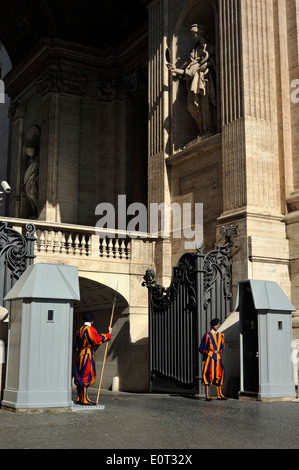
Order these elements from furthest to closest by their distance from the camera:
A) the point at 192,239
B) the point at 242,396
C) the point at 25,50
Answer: the point at 25,50
the point at 192,239
the point at 242,396

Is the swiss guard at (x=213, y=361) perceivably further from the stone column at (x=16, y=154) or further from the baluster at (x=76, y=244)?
the stone column at (x=16, y=154)

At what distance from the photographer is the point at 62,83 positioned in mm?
27766

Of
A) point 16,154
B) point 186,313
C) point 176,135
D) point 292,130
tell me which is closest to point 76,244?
point 186,313

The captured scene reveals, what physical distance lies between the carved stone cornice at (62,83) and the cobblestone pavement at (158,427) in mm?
18488

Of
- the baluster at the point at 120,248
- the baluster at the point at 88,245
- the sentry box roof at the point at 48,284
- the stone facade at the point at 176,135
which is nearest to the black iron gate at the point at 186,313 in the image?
the stone facade at the point at 176,135

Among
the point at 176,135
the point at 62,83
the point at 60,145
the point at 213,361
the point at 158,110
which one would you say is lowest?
the point at 213,361

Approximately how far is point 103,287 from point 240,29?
27.5 ft

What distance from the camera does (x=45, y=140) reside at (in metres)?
27.8

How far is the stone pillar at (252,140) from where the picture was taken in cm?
1706

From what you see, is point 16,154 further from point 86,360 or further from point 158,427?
point 158,427

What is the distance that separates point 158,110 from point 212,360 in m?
10.9

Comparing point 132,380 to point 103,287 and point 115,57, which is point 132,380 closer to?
point 103,287

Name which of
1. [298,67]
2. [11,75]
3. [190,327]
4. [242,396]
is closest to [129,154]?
[11,75]

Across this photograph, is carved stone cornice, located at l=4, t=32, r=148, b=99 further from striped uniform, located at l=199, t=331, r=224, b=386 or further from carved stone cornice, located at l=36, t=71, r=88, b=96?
striped uniform, located at l=199, t=331, r=224, b=386
